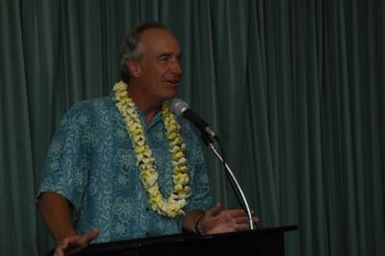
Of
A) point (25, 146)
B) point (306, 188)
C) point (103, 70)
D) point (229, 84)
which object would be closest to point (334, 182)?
point (306, 188)

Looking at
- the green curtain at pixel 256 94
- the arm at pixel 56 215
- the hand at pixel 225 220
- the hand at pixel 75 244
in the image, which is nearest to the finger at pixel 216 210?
the hand at pixel 225 220

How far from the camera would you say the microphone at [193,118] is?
7.06ft

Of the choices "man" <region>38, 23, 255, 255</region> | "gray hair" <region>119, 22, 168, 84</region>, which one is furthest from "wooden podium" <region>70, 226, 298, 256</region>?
"gray hair" <region>119, 22, 168, 84</region>

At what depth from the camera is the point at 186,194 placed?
2586mm

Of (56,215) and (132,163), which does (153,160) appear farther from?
(56,215)

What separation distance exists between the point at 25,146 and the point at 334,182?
5.58ft

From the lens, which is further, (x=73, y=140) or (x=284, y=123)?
(x=284, y=123)

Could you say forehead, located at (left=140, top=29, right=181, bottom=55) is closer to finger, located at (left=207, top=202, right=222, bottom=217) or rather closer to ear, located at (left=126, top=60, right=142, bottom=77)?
ear, located at (left=126, top=60, right=142, bottom=77)

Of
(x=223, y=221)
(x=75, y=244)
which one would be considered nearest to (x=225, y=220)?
(x=223, y=221)

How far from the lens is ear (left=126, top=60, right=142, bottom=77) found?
2643mm

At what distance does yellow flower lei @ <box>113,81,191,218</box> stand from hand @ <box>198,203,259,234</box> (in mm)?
300

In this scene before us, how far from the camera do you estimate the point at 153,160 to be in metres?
2.56

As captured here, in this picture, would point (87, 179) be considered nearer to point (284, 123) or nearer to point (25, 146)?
point (25, 146)

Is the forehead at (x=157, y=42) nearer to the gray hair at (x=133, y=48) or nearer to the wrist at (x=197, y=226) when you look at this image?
the gray hair at (x=133, y=48)
